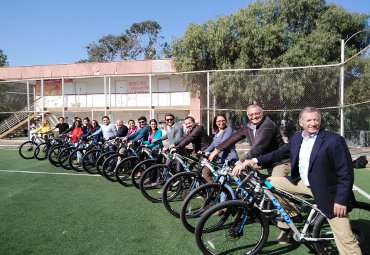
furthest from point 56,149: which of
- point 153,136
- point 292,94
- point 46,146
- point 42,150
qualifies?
point 292,94

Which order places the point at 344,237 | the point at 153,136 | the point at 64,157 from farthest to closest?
the point at 64,157 < the point at 153,136 < the point at 344,237

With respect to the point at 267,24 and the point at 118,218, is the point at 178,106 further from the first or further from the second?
the point at 118,218

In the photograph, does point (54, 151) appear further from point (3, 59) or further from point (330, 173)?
point (3, 59)

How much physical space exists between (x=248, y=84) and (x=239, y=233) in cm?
945

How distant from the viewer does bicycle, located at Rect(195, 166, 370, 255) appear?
373cm

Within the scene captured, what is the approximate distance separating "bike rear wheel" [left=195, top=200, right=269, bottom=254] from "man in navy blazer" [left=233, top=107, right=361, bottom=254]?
692 mm

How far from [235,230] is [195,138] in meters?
2.70

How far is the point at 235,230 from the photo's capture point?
393 centimetres

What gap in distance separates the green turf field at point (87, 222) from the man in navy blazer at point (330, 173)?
0.88 meters

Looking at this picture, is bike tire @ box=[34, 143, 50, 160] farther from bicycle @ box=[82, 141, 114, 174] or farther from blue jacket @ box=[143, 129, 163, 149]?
blue jacket @ box=[143, 129, 163, 149]

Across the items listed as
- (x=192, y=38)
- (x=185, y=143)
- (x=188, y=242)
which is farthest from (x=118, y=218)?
(x=192, y=38)

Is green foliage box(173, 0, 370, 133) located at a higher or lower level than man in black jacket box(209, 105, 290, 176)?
higher

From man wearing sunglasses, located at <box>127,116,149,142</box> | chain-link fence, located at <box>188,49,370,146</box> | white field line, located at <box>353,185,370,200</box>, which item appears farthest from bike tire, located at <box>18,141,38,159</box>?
white field line, located at <box>353,185,370,200</box>

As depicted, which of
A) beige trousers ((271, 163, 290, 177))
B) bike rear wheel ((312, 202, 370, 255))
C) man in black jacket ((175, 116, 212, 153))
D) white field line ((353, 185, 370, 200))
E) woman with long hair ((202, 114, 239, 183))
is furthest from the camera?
white field line ((353, 185, 370, 200))
